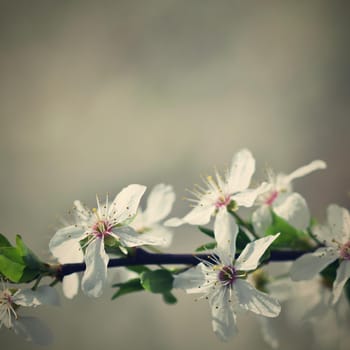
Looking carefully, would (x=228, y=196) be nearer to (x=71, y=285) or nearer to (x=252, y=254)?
(x=252, y=254)

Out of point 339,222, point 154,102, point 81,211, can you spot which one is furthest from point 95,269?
point 154,102

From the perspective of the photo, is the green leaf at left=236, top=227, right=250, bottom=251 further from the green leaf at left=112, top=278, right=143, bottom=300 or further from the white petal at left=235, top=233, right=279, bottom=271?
the green leaf at left=112, top=278, right=143, bottom=300

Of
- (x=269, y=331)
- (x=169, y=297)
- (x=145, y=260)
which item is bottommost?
(x=269, y=331)

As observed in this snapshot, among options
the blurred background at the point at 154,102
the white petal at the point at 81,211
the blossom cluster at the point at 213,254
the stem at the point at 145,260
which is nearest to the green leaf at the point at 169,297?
the blossom cluster at the point at 213,254

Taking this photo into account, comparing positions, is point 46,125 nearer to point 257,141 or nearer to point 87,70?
point 87,70

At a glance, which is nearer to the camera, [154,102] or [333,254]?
[333,254]

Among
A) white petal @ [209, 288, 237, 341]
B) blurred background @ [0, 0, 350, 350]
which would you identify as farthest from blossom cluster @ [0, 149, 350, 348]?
blurred background @ [0, 0, 350, 350]

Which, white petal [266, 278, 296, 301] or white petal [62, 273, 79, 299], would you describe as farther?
white petal [266, 278, 296, 301]
